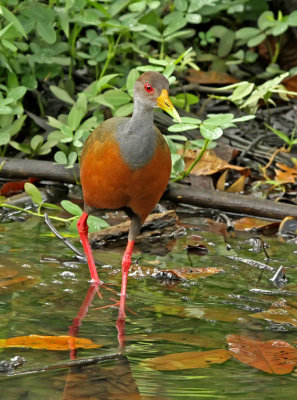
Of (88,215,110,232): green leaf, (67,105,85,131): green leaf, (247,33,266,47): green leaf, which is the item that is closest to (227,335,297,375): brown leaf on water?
(88,215,110,232): green leaf

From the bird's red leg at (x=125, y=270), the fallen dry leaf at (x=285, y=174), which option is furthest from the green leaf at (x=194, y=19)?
the bird's red leg at (x=125, y=270)

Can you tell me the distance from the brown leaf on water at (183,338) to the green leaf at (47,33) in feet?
9.63

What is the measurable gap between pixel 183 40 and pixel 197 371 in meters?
4.74

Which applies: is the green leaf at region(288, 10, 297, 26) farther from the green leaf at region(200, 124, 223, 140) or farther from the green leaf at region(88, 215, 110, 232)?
the green leaf at region(88, 215, 110, 232)

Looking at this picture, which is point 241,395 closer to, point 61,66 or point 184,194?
point 184,194

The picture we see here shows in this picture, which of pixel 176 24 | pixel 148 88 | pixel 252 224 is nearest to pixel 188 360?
pixel 148 88

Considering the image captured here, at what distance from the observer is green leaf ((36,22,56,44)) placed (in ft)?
18.3

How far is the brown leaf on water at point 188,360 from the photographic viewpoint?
9.42ft

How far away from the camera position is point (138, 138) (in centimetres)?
379

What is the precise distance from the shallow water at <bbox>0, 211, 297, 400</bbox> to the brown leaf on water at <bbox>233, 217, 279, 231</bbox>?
16cm

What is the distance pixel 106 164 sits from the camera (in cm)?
385

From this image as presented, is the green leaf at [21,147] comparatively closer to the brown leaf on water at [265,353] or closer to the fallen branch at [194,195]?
the fallen branch at [194,195]

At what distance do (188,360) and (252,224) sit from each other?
7.74ft

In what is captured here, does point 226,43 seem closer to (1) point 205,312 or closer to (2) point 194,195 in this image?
(2) point 194,195
